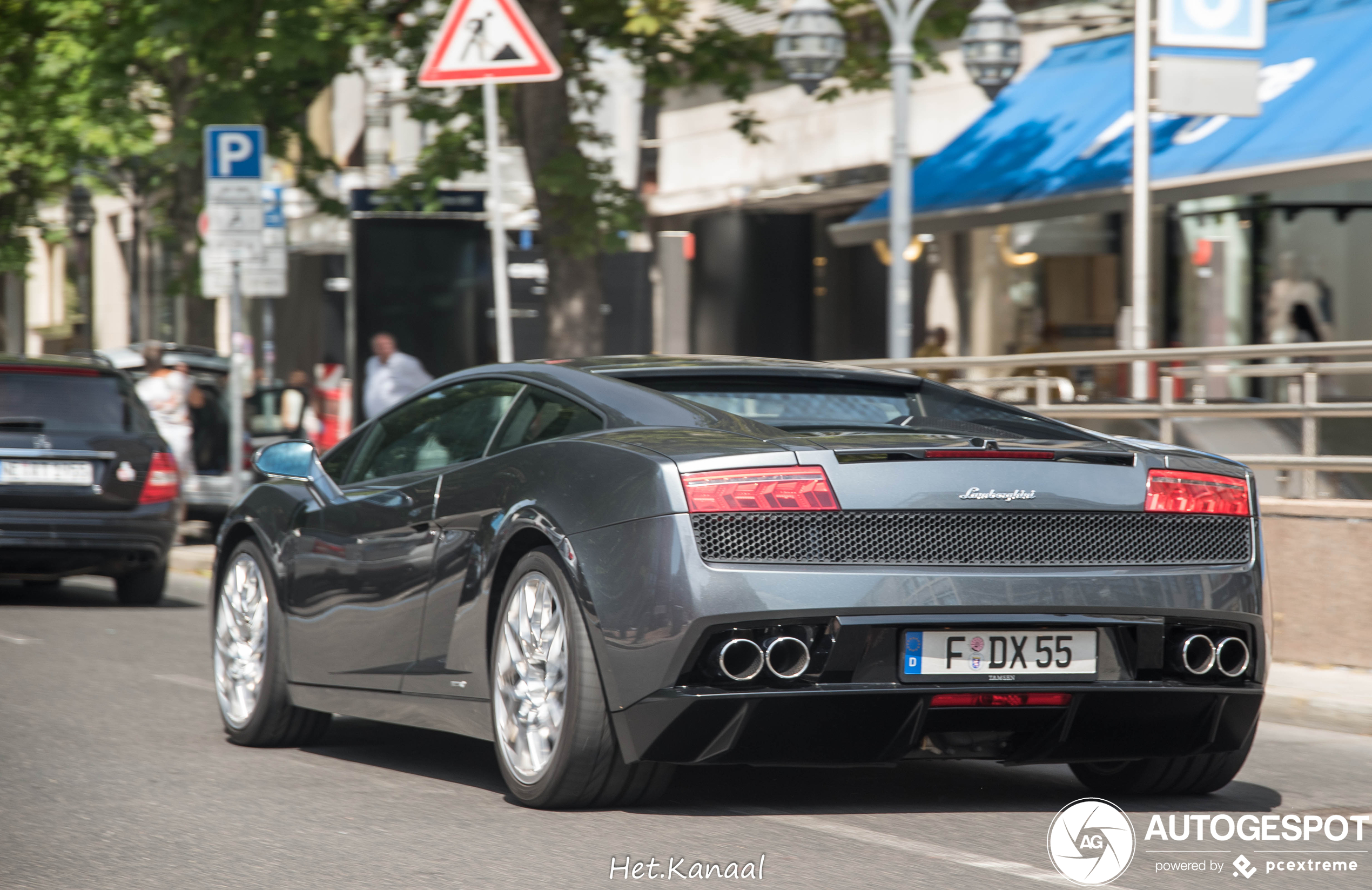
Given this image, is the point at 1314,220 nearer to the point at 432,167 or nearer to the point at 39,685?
the point at 432,167

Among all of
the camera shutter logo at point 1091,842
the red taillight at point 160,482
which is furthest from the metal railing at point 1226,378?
the red taillight at point 160,482

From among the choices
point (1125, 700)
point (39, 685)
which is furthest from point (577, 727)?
point (39, 685)

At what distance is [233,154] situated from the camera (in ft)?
53.3

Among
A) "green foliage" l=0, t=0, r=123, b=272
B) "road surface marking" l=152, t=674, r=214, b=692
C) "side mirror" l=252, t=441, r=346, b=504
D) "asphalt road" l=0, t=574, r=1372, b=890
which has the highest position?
"green foliage" l=0, t=0, r=123, b=272

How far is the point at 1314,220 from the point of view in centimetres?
A: 1697

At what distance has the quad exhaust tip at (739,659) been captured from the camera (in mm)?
5262

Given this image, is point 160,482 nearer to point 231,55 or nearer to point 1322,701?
point 231,55

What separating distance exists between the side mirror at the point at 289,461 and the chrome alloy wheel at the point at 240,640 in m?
0.38

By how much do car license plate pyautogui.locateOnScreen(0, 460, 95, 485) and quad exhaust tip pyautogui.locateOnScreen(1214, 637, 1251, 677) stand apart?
30.6 feet

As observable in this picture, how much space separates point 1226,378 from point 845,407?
466 cm

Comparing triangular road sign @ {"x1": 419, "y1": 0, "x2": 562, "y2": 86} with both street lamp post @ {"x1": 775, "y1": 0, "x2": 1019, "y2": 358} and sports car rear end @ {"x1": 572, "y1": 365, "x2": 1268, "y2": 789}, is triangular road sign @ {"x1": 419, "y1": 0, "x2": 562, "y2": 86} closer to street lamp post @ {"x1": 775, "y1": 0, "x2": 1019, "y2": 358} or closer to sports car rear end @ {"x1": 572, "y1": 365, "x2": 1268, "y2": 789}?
street lamp post @ {"x1": 775, "y1": 0, "x2": 1019, "y2": 358}

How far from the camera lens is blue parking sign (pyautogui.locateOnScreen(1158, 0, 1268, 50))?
42.3 ft

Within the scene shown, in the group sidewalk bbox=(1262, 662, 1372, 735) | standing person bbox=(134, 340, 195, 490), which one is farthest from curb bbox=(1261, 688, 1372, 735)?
standing person bbox=(134, 340, 195, 490)

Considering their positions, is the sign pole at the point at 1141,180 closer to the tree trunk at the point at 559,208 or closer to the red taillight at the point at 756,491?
the tree trunk at the point at 559,208
